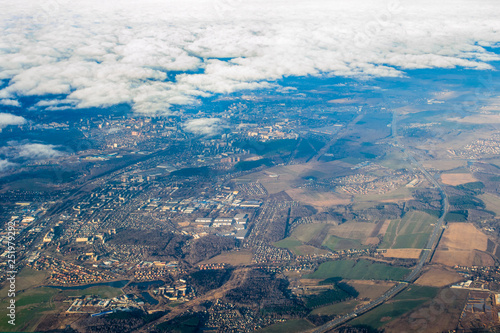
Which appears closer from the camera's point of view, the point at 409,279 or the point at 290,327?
the point at 290,327

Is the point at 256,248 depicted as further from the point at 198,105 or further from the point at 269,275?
the point at 198,105

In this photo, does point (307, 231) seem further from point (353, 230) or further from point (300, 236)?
point (353, 230)

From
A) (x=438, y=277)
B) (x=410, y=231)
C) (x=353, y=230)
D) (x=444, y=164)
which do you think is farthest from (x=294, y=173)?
(x=438, y=277)

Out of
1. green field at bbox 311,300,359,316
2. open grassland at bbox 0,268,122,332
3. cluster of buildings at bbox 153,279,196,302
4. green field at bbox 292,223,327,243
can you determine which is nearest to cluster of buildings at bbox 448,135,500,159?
green field at bbox 292,223,327,243

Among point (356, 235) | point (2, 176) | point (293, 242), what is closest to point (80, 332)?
point (293, 242)

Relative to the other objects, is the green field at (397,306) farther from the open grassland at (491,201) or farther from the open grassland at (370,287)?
the open grassland at (491,201)
